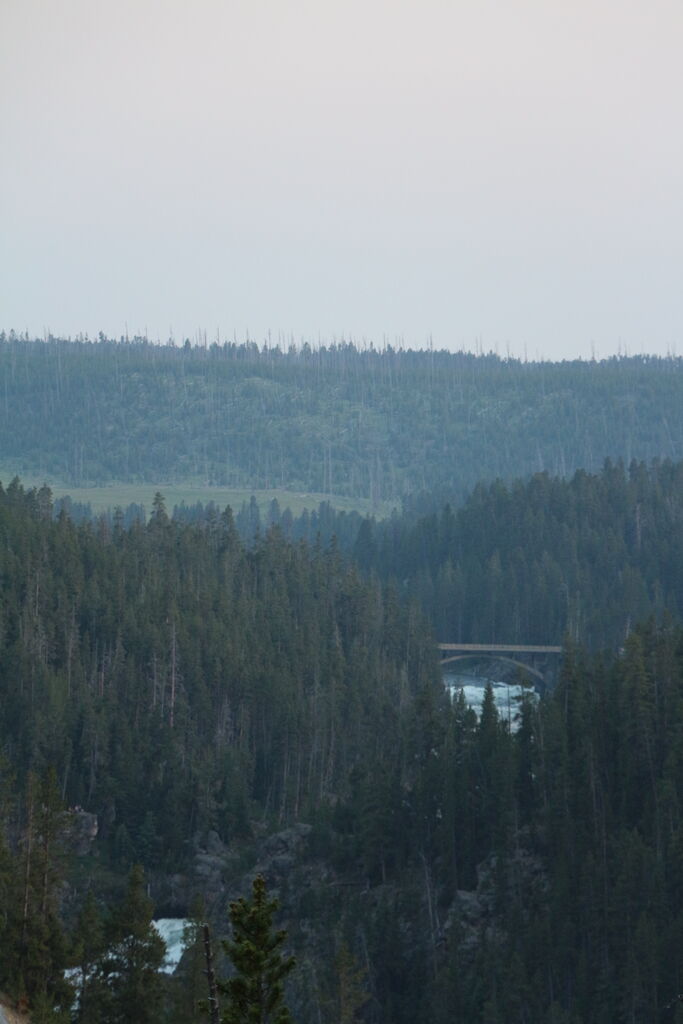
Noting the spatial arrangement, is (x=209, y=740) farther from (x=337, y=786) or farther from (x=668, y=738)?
(x=668, y=738)

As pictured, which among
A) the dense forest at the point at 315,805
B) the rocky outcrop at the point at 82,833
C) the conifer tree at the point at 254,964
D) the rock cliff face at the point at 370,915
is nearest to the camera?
the conifer tree at the point at 254,964

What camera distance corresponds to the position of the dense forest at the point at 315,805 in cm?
8862

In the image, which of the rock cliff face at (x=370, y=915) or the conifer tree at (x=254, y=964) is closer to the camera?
the conifer tree at (x=254, y=964)

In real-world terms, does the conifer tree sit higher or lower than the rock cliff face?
higher

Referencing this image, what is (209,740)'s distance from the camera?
154875 millimetres

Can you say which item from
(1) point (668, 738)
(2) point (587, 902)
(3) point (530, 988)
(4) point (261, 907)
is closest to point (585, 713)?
(1) point (668, 738)

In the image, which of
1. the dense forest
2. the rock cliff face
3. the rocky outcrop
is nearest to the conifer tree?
the dense forest

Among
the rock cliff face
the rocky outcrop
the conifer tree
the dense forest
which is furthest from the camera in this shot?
the rocky outcrop

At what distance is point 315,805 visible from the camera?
459 ft

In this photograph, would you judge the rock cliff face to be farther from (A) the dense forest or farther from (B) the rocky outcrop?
(B) the rocky outcrop

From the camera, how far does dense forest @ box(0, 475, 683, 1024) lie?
291 feet

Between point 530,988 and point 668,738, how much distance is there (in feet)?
75.8

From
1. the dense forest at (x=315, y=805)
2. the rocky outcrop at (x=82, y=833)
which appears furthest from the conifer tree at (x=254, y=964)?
the rocky outcrop at (x=82, y=833)

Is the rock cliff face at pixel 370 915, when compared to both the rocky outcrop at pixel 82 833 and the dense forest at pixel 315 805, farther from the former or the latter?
the rocky outcrop at pixel 82 833
